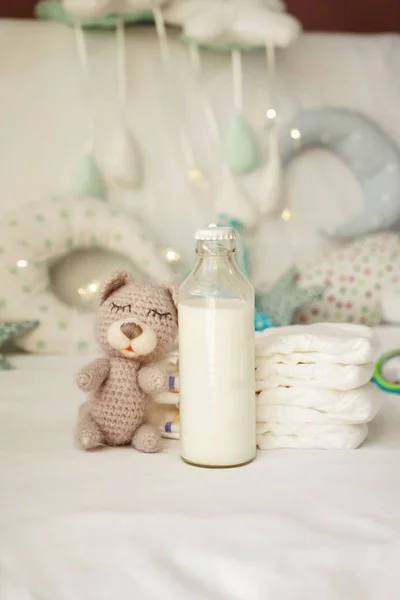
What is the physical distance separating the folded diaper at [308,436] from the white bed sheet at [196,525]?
0.02 meters

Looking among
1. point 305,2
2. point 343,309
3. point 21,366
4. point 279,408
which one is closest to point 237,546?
point 279,408

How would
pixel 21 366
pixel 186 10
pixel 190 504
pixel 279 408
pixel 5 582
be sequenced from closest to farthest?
pixel 5 582
pixel 190 504
pixel 279 408
pixel 21 366
pixel 186 10

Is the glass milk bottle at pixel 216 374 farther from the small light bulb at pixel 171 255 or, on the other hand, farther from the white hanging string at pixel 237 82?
the white hanging string at pixel 237 82

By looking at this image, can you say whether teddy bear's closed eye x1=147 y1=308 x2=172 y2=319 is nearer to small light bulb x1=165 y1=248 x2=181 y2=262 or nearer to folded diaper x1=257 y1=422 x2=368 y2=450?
folded diaper x1=257 y1=422 x2=368 y2=450

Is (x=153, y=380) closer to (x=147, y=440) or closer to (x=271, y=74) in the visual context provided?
(x=147, y=440)

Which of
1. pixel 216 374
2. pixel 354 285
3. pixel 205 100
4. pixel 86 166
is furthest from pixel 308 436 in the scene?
pixel 205 100

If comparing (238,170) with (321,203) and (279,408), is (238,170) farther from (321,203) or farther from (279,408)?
(279,408)

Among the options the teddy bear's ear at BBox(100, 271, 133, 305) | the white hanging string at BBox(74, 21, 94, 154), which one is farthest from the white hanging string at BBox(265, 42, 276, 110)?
the teddy bear's ear at BBox(100, 271, 133, 305)

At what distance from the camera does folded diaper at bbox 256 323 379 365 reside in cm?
80

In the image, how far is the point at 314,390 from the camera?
0.81 metres

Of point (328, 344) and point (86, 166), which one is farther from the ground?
point (86, 166)

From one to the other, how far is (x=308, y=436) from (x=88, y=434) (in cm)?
25

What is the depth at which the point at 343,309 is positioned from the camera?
1.63 meters

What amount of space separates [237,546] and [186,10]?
4.80 feet
